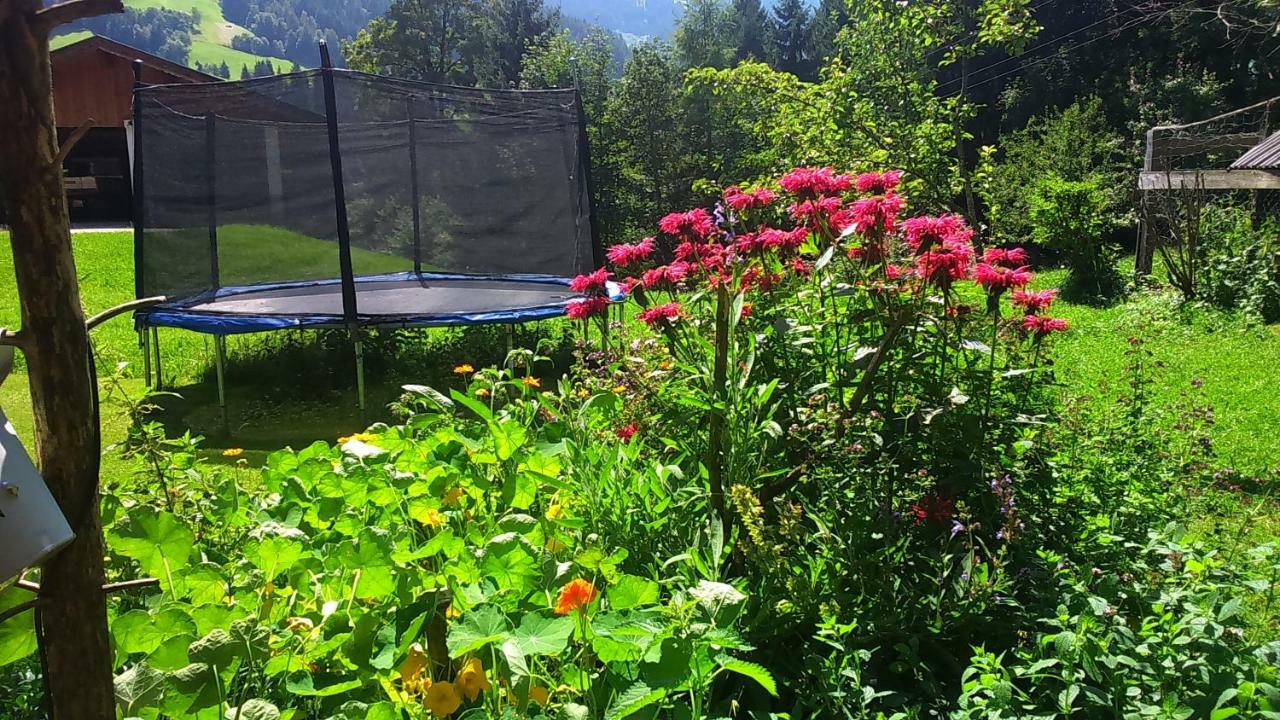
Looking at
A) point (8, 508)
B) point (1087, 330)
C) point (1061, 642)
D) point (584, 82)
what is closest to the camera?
point (8, 508)

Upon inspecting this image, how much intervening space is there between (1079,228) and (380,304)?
7817 mm

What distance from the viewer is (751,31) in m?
31.5

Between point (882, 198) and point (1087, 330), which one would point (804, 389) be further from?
point (1087, 330)

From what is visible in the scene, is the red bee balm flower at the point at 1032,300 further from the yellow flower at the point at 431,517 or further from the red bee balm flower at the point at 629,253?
the yellow flower at the point at 431,517

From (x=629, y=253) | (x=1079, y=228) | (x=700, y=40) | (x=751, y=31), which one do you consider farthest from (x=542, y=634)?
(x=751, y=31)

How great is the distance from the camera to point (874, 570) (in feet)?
5.07

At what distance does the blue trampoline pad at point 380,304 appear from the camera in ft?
15.9

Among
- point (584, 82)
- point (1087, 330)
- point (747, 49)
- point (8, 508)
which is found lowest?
point (1087, 330)

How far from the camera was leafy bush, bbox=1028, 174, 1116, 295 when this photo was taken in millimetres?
9328

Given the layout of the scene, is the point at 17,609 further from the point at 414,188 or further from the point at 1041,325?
the point at 414,188

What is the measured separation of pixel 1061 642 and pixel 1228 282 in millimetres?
7198

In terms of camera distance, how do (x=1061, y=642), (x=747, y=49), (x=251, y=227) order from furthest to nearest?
(x=747, y=49) → (x=251, y=227) → (x=1061, y=642)

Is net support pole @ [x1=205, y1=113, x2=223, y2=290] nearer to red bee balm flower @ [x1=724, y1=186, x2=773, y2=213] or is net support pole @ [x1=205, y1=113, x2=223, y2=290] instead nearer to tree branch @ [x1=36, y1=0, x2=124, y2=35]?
red bee balm flower @ [x1=724, y1=186, x2=773, y2=213]

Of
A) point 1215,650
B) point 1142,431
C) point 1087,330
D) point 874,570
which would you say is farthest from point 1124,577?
point 1087,330
